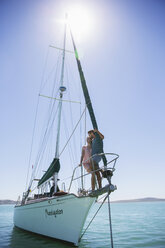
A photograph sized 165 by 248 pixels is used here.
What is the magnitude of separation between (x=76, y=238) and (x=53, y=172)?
3929 mm

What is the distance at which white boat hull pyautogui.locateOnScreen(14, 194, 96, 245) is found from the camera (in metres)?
5.86

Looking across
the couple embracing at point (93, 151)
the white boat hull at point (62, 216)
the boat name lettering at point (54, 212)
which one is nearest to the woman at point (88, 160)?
the couple embracing at point (93, 151)

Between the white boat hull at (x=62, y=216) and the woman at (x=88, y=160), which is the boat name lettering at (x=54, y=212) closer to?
the white boat hull at (x=62, y=216)

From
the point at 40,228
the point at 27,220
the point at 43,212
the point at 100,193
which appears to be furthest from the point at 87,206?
the point at 27,220

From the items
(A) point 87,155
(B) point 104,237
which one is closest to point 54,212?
(A) point 87,155

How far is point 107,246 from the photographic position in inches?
284

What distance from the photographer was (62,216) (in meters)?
6.49

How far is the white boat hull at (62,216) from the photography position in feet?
19.2

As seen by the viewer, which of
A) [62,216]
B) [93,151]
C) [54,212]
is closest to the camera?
[93,151]

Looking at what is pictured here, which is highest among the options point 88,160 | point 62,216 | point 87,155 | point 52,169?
Result: point 87,155

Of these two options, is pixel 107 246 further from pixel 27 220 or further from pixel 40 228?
pixel 27 220

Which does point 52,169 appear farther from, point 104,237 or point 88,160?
point 104,237

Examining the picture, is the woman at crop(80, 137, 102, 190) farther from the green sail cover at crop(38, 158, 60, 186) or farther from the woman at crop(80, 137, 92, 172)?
the green sail cover at crop(38, 158, 60, 186)

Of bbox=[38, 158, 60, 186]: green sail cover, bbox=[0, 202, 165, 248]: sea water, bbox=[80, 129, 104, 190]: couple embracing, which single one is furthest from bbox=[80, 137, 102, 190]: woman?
bbox=[38, 158, 60, 186]: green sail cover
